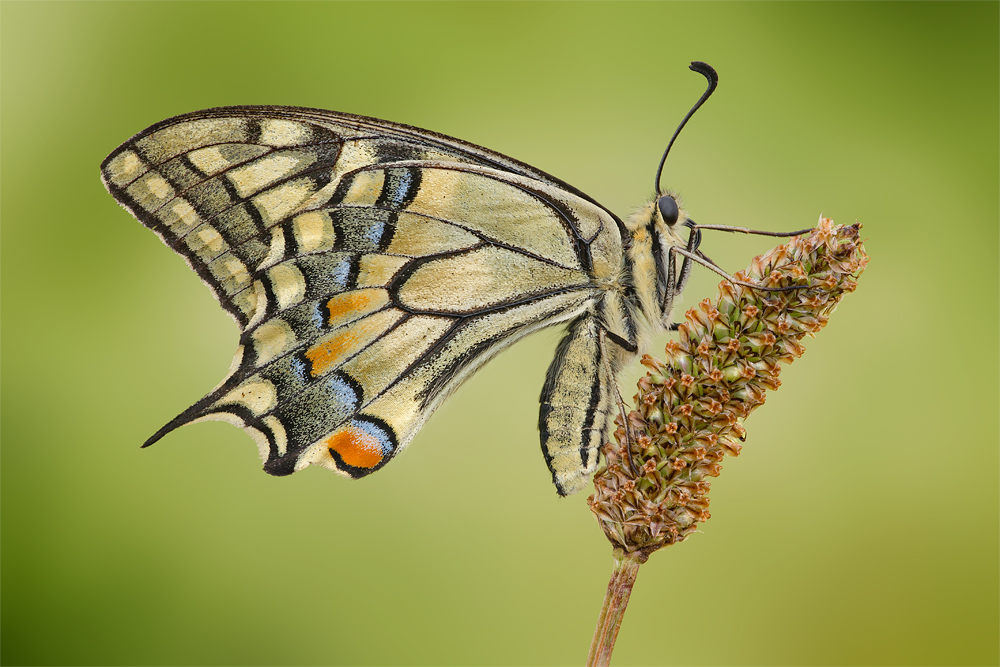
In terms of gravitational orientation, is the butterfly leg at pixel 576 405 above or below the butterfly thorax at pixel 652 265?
below

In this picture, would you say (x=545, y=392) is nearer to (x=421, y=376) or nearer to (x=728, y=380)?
(x=421, y=376)

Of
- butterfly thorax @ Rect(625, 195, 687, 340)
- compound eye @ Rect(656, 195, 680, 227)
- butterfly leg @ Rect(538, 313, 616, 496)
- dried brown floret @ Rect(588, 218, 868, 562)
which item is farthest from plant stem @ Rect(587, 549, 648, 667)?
compound eye @ Rect(656, 195, 680, 227)

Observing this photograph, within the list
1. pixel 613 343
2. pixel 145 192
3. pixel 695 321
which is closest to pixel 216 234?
pixel 145 192

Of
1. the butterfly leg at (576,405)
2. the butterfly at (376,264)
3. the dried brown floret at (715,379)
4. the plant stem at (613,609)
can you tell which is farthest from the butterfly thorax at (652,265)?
the plant stem at (613,609)

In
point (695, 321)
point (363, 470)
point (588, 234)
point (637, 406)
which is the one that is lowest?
point (363, 470)

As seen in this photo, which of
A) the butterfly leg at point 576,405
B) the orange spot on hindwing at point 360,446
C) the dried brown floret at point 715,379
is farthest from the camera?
the orange spot on hindwing at point 360,446

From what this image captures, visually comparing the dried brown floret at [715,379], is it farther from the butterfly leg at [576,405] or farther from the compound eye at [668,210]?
the compound eye at [668,210]

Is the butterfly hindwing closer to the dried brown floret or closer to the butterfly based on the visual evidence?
the butterfly
